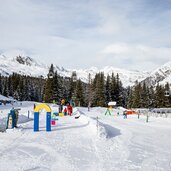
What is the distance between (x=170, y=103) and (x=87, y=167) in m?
70.4

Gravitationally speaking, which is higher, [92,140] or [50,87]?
[50,87]

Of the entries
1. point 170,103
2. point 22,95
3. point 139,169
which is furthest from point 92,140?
point 22,95

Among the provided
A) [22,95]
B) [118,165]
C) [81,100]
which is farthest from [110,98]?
[118,165]

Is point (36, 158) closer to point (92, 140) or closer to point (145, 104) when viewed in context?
point (92, 140)

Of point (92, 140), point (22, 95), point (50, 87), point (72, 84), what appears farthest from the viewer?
point (22, 95)

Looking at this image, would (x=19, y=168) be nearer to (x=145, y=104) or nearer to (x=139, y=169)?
(x=139, y=169)

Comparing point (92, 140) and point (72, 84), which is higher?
point (72, 84)

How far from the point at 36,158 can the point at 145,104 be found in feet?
216

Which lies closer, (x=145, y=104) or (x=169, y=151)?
(x=169, y=151)

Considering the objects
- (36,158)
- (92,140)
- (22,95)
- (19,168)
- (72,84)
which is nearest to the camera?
(19,168)

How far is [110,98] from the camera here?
239 ft

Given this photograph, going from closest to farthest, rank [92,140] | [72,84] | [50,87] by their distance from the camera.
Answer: [92,140] → [50,87] → [72,84]

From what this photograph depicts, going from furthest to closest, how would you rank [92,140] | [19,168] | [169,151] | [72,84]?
[72,84] < [92,140] < [169,151] < [19,168]

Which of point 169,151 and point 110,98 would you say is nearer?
point 169,151
